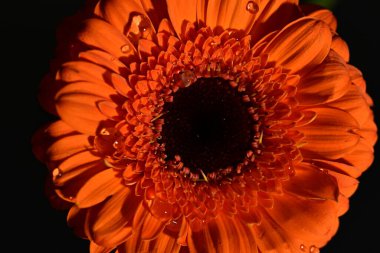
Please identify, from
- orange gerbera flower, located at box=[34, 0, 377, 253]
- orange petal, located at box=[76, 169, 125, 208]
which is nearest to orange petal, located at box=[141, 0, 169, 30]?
orange gerbera flower, located at box=[34, 0, 377, 253]

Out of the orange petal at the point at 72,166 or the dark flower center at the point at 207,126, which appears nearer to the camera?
the orange petal at the point at 72,166

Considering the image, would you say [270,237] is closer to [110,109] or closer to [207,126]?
[207,126]

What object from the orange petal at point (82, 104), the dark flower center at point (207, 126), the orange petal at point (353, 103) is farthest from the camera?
the dark flower center at point (207, 126)

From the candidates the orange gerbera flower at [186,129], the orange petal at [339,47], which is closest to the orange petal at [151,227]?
the orange gerbera flower at [186,129]

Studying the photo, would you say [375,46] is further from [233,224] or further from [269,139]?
[233,224]

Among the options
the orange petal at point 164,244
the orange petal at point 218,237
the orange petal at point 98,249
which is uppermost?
the orange petal at point 98,249

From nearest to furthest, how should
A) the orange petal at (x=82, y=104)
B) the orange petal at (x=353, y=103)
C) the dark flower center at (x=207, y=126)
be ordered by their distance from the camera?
1. the orange petal at (x=82, y=104)
2. the orange petal at (x=353, y=103)
3. the dark flower center at (x=207, y=126)

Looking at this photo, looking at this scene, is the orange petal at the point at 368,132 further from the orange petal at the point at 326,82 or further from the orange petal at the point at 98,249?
the orange petal at the point at 98,249

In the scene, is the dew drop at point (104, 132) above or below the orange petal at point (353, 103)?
above
